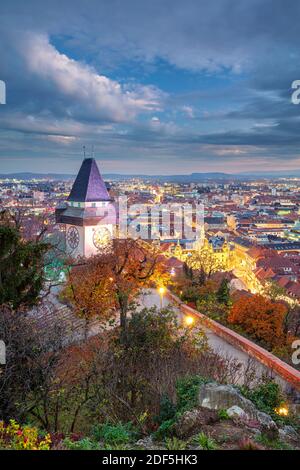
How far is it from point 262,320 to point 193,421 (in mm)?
7186

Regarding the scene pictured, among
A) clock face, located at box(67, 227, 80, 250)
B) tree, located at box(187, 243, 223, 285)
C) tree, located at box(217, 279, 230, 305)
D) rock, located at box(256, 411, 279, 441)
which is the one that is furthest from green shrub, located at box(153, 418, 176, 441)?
clock face, located at box(67, 227, 80, 250)

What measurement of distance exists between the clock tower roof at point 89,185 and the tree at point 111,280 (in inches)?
253

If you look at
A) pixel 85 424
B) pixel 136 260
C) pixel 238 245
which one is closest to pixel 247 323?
pixel 136 260

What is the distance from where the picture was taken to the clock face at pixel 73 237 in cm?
2014

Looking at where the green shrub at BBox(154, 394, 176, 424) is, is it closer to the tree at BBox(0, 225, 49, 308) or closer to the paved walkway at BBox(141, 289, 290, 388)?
the paved walkway at BBox(141, 289, 290, 388)

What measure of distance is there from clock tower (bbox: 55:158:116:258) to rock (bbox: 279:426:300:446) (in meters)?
14.3

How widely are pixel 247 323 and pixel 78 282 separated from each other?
508 centimetres

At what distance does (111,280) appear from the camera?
1241 cm

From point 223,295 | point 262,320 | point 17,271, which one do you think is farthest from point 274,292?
point 17,271

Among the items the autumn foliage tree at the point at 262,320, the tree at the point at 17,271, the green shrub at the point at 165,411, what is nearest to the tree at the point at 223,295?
the autumn foliage tree at the point at 262,320

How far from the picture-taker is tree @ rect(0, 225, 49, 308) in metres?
8.61

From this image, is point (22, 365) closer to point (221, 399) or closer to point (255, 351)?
point (221, 399)

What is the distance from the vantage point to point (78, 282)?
12.8m

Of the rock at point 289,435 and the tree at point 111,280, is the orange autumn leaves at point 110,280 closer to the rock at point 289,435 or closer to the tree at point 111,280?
the tree at point 111,280
